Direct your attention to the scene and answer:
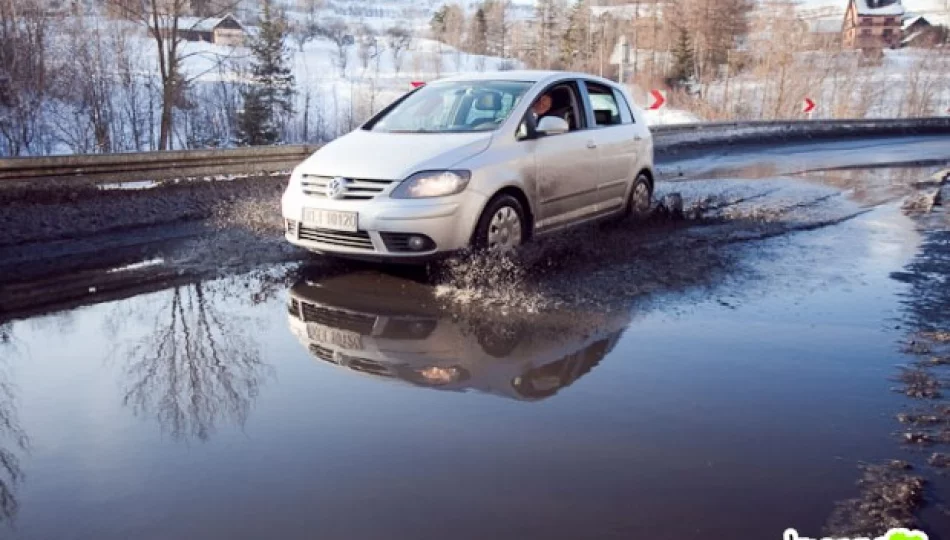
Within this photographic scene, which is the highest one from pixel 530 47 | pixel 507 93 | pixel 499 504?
pixel 530 47

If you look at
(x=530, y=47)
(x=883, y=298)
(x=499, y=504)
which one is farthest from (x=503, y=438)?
(x=530, y=47)

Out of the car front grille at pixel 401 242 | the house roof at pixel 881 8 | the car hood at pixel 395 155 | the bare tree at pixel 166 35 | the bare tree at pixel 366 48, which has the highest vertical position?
the house roof at pixel 881 8

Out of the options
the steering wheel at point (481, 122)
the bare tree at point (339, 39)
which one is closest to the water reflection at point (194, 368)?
the steering wheel at point (481, 122)

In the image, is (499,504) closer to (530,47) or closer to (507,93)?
(507,93)

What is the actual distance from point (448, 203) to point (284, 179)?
5.44m

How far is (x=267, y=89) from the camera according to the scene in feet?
77.8

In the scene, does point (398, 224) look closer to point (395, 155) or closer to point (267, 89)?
point (395, 155)

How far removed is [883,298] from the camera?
6227mm

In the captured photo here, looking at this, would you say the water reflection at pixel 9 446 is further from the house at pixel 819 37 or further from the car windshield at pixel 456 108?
the house at pixel 819 37

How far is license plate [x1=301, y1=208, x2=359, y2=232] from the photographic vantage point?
243 inches

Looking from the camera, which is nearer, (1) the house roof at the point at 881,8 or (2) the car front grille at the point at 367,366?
(2) the car front grille at the point at 367,366

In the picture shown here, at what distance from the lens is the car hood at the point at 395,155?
6.27 meters

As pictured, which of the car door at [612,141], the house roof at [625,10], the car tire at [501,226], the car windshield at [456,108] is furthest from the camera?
the house roof at [625,10]

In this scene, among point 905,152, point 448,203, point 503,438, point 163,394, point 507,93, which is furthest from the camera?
point 905,152
